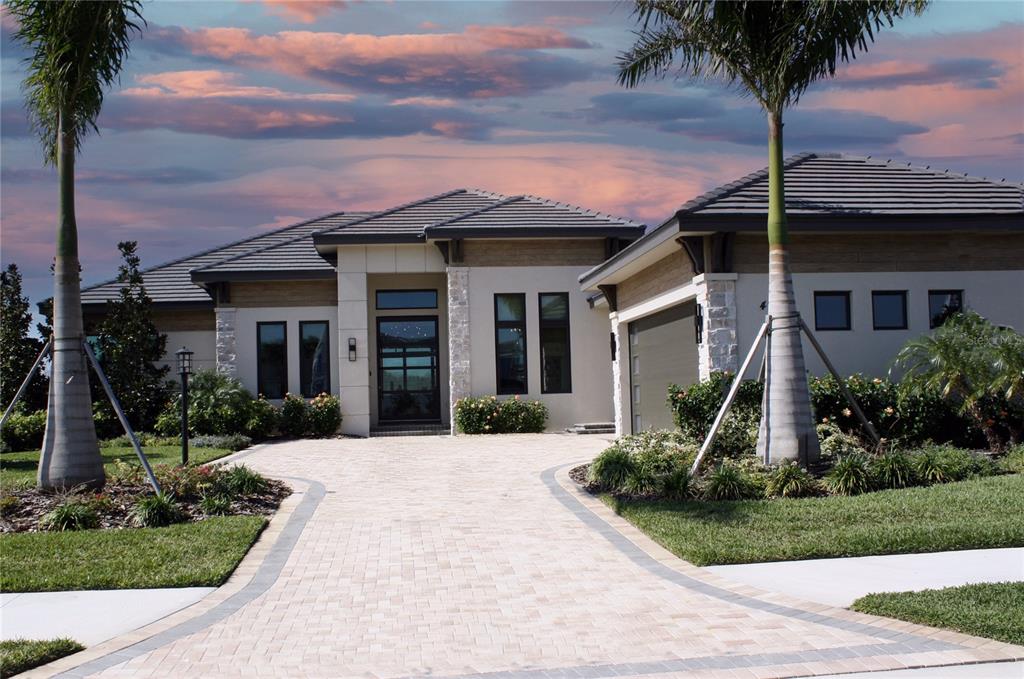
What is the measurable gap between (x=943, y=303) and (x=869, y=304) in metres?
1.44

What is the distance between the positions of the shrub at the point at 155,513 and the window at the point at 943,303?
12.4m

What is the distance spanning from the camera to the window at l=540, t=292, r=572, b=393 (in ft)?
77.9

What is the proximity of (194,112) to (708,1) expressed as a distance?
40.9 feet

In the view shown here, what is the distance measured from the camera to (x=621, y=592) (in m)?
7.65

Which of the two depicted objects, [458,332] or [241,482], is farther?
[458,332]

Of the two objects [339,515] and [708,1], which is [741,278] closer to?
[708,1]

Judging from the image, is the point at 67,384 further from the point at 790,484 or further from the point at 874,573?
the point at 874,573

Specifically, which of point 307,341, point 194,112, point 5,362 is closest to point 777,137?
point 194,112

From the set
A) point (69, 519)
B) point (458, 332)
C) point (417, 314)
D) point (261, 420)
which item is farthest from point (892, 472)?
point (417, 314)

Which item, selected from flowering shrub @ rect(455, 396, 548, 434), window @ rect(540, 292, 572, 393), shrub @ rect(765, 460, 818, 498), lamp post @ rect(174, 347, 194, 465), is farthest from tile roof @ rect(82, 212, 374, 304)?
shrub @ rect(765, 460, 818, 498)

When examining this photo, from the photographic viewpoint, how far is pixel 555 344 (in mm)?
23859

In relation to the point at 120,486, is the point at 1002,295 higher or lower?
higher

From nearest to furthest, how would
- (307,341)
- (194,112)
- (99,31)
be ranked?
(99,31) → (194,112) → (307,341)

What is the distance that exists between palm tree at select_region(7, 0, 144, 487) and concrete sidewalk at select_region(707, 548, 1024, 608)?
826 cm
